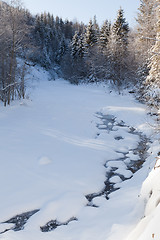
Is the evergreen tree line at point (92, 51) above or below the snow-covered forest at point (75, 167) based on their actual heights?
above

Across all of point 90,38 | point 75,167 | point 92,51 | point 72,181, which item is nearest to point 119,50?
point 92,51

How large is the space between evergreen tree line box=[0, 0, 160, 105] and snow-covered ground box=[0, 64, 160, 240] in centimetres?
301

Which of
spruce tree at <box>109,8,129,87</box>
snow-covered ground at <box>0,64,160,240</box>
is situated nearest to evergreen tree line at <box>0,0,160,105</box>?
spruce tree at <box>109,8,129,87</box>

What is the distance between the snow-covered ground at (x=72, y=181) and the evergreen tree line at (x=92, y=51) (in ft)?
9.88

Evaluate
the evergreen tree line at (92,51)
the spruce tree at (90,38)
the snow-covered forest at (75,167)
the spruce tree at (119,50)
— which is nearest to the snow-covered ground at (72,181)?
the snow-covered forest at (75,167)

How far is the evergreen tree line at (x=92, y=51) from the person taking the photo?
11492 mm

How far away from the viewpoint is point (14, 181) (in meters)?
5.06

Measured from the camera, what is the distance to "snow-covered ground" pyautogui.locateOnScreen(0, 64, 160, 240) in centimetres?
319

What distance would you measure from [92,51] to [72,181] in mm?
29734

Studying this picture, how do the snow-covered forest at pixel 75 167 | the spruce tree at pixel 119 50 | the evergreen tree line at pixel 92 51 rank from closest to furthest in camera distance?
the snow-covered forest at pixel 75 167
the evergreen tree line at pixel 92 51
the spruce tree at pixel 119 50

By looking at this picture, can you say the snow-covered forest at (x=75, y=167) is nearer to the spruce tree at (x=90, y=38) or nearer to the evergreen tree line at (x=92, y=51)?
the evergreen tree line at (x=92, y=51)

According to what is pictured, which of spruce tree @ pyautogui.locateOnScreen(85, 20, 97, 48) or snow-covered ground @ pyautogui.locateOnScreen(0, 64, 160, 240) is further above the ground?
spruce tree @ pyautogui.locateOnScreen(85, 20, 97, 48)

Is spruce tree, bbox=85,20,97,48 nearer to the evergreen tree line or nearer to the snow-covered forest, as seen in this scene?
the evergreen tree line

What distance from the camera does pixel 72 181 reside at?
207 inches
